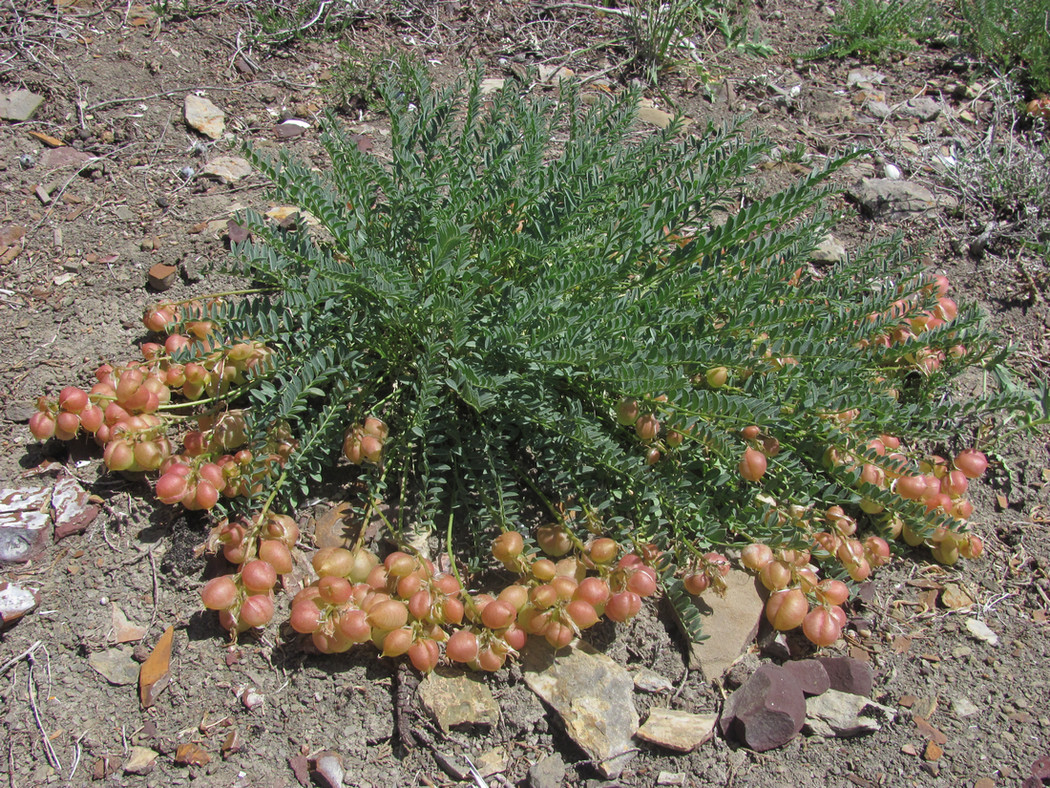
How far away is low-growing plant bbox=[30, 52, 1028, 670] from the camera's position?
6.49 ft

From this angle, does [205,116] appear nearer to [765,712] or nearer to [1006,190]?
[765,712]

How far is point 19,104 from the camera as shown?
3363 millimetres

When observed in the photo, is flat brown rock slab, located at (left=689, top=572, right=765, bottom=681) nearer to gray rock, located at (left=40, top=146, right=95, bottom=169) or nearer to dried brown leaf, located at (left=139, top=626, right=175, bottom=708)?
dried brown leaf, located at (left=139, top=626, right=175, bottom=708)

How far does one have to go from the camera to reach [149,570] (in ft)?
7.06

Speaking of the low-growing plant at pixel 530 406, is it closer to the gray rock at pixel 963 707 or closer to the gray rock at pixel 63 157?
the gray rock at pixel 963 707

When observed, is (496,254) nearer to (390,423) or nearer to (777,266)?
(390,423)

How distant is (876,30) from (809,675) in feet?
13.4

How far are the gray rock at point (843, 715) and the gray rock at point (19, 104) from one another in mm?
3766

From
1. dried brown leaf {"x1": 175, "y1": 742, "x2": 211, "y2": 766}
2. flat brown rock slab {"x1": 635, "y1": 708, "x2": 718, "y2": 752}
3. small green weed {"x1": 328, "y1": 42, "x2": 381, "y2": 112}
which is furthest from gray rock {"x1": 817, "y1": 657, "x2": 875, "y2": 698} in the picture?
small green weed {"x1": 328, "y1": 42, "x2": 381, "y2": 112}

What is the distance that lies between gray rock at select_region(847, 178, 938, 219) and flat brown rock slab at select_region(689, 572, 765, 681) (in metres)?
2.21

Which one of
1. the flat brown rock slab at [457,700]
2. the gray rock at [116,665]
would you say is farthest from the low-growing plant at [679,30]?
the gray rock at [116,665]

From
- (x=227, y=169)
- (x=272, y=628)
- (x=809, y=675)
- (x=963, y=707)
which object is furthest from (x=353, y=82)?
(x=963, y=707)

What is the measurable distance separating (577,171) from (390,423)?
93 cm

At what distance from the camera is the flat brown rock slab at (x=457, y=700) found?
1.90m
